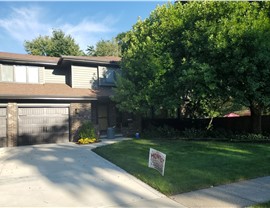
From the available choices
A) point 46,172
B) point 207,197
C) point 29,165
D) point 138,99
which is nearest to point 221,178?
point 207,197

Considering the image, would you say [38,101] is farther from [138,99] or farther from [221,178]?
[221,178]

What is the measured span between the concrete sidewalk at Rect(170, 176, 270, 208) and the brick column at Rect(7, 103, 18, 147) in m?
11.5

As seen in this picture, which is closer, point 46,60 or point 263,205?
point 263,205

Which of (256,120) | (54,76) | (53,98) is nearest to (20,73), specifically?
(54,76)

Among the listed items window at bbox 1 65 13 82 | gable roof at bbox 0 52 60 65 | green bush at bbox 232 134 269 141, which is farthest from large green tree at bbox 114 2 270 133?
window at bbox 1 65 13 82

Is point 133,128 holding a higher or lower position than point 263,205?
higher

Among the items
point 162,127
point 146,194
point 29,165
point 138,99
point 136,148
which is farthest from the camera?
point 162,127

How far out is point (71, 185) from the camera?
22.5 ft

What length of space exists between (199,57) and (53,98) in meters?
8.37

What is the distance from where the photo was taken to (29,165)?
30.7 ft

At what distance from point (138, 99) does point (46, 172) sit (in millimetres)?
7573

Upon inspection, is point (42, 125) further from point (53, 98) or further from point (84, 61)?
point (84, 61)

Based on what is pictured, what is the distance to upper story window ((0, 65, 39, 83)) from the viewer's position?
16906 millimetres

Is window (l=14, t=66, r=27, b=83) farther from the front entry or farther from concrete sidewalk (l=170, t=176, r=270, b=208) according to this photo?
concrete sidewalk (l=170, t=176, r=270, b=208)
